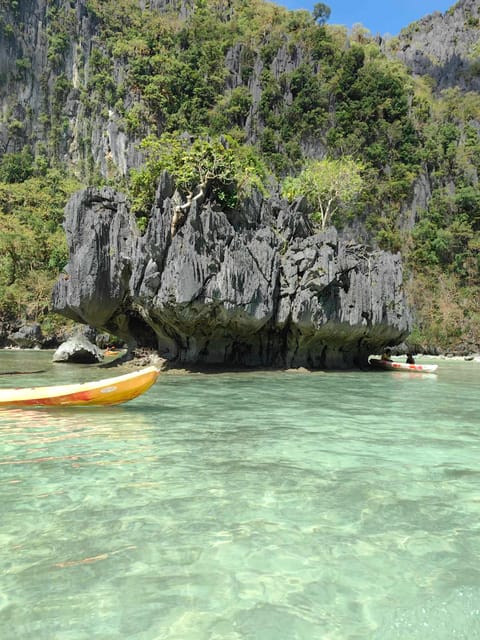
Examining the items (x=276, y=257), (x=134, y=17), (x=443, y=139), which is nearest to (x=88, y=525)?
(x=276, y=257)

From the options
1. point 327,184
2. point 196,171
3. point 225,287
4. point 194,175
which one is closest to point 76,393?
point 225,287

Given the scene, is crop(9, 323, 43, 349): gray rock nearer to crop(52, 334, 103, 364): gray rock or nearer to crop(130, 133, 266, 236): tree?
crop(52, 334, 103, 364): gray rock

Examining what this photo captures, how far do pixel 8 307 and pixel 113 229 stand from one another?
79.3 ft

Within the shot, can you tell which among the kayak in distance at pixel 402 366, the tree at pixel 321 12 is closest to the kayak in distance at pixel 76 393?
the kayak in distance at pixel 402 366

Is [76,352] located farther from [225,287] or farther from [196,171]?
[196,171]

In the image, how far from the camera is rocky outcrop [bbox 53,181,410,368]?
61.0ft

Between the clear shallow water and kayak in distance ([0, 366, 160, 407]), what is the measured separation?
62 cm

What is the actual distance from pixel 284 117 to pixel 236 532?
57.5 m

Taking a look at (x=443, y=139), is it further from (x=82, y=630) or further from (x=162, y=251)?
(x=82, y=630)

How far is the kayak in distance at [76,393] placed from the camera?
28.4 feet

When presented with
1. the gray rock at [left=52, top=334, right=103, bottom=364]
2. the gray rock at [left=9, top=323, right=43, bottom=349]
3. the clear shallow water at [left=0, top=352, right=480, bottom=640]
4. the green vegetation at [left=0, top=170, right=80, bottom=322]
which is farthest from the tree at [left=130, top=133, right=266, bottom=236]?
the green vegetation at [left=0, top=170, right=80, bottom=322]

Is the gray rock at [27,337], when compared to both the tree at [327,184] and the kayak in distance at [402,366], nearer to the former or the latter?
the tree at [327,184]

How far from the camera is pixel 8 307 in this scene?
1604 inches

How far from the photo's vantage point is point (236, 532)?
12.7 ft
